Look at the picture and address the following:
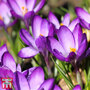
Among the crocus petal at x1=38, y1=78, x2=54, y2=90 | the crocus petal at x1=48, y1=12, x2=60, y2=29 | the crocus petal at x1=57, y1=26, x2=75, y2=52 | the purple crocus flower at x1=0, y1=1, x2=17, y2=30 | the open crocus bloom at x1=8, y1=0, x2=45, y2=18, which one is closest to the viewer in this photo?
the crocus petal at x1=38, y1=78, x2=54, y2=90

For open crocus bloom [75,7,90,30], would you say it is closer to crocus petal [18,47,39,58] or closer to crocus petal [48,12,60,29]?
crocus petal [48,12,60,29]

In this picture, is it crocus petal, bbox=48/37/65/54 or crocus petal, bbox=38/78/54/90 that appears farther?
crocus petal, bbox=48/37/65/54

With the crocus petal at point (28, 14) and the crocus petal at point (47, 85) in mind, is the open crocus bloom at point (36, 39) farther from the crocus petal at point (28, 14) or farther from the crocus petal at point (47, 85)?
the crocus petal at point (47, 85)

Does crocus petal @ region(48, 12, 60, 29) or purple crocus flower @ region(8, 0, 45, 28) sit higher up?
purple crocus flower @ region(8, 0, 45, 28)

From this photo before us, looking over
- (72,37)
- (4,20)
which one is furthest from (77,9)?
(4,20)

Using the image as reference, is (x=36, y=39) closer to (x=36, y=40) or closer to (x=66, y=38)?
(x=36, y=40)

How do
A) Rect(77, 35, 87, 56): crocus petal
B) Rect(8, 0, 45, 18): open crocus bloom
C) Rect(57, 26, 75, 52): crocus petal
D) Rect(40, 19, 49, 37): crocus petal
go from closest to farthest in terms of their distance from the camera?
Rect(77, 35, 87, 56): crocus petal → Rect(57, 26, 75, 52): crocus petal → Rect(40, 19, 49, 37): crocus petal → Rect(8, 0, 45, 18): open crocus bloom

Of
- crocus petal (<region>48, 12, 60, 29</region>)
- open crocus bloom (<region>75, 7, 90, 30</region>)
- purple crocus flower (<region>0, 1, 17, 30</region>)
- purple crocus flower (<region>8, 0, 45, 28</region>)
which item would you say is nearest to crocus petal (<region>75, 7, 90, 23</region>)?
open crocus bloom (<region>75, 7, 90, 30</region>)

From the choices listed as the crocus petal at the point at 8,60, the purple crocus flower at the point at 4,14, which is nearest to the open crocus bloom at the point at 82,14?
the crocus petal at the point at 8,60
